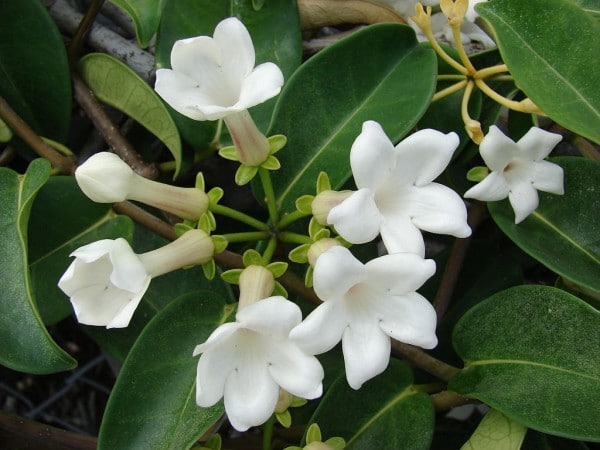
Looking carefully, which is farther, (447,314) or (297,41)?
(447,314)

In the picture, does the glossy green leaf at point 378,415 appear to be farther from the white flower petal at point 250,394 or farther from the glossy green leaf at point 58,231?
the glossy green leaf at point 58,231

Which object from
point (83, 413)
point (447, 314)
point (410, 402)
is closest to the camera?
point (410, 402)

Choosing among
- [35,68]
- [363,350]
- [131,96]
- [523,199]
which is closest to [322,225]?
[363,350]

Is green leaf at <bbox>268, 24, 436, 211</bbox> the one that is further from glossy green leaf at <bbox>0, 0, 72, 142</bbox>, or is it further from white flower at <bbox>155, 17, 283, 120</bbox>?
glossy green leaf at <bbox>0, 0, 72, 142</bbox>

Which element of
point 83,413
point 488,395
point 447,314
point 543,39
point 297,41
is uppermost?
point 543,39

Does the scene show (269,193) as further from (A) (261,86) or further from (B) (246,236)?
(A) (261,86)

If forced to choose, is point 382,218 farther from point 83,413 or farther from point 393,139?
point 83,413

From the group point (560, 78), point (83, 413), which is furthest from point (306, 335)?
point (83, 413)
